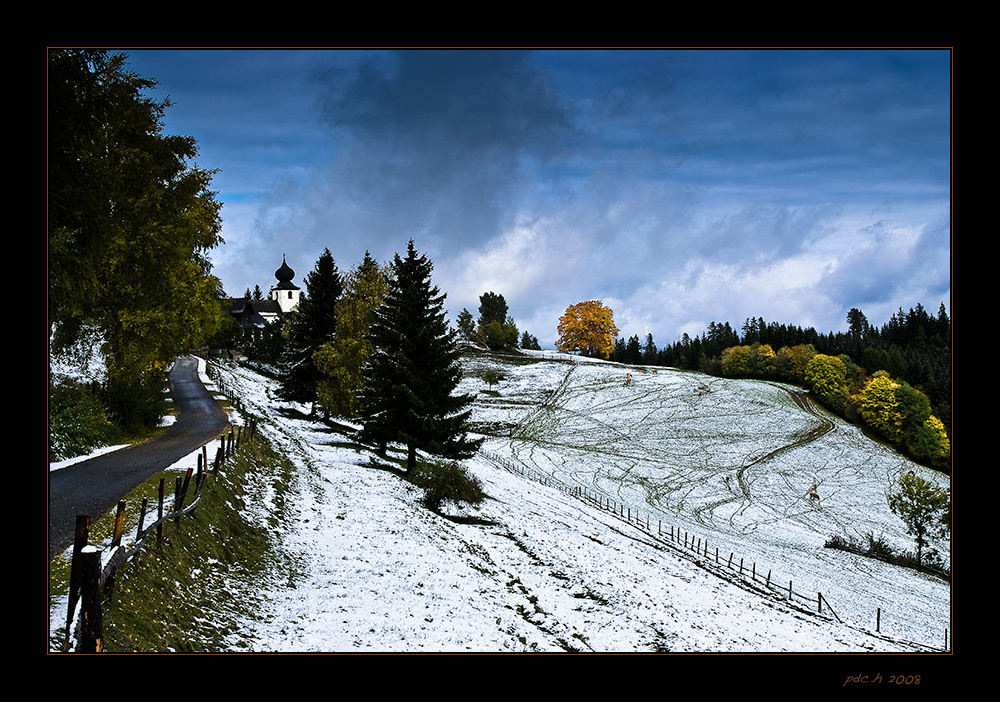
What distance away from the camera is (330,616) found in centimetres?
1288

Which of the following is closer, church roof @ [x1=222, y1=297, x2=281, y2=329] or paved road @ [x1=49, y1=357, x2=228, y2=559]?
paved road @ [x1=49, y1=357, x2=228, y2=559]

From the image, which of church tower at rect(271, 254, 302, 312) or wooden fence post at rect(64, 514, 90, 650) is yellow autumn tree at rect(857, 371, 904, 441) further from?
church tower at rect(271, 254, 302, 312)

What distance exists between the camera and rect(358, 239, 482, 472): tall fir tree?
3075 centimetres

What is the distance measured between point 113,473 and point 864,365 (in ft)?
385

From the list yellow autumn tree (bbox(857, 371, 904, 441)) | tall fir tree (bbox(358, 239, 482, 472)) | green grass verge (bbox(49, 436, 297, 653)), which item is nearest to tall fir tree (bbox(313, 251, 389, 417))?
tall fir tree (bbox(358, 239, 482, 472))

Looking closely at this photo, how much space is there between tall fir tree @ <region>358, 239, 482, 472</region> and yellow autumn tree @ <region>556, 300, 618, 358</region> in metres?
101

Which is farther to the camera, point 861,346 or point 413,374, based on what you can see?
point 861,346

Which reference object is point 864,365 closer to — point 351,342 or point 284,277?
point 351,342

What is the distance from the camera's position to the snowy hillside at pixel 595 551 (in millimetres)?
14398

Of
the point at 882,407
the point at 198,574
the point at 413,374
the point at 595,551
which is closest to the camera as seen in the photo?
the point at 198,574

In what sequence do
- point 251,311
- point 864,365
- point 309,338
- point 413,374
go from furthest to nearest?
point 251,311, point 864,365, point 309,338, point 413,374

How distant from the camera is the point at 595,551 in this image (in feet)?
84.2

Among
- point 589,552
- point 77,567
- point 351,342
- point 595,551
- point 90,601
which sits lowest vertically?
point 595,551

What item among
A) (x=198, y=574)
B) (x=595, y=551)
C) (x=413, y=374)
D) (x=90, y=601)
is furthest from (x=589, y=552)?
(x=90, y=601)
